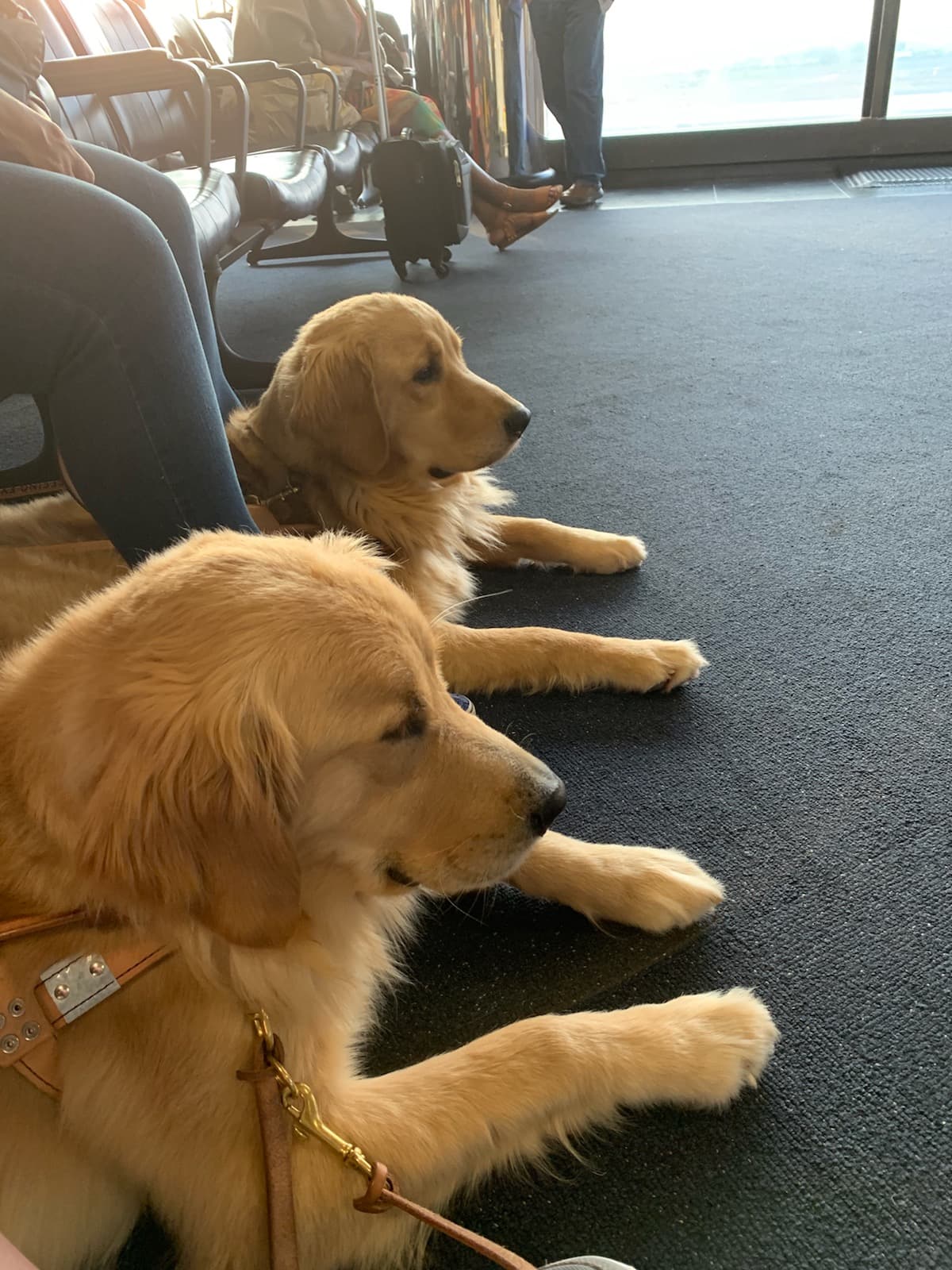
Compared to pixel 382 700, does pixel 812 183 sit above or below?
below

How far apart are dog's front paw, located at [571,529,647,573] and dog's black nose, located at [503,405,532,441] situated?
355mm

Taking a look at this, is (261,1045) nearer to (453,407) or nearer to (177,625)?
(177,625)

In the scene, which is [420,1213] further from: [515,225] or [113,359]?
[515,225]

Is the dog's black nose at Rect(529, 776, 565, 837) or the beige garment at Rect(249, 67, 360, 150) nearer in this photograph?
the dog's black nose at Rect(529, 776, 565, 837)

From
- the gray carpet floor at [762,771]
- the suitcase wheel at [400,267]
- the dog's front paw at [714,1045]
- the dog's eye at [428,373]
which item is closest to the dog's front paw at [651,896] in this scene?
the gray carpet floor at [762,771]

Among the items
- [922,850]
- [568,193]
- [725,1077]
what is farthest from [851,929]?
[568,193]

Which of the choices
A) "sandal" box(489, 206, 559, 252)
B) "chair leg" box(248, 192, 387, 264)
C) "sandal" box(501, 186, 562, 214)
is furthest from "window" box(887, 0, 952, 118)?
"chair leg" box(248, 192, 387, 264)

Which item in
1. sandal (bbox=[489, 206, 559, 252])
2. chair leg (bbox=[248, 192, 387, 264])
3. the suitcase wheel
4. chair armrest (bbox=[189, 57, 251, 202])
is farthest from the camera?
chair leg (bbox=[248, 192, 387, 264])

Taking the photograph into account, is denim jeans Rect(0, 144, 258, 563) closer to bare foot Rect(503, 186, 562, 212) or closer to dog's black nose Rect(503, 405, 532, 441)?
dog's black nose Rect(503, 405, 532, 441)

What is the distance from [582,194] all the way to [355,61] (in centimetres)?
192

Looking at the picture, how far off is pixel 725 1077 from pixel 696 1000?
4.8 inches

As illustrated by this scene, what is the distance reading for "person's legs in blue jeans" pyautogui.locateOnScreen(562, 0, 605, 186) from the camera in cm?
639

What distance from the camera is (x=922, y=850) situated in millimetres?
1587

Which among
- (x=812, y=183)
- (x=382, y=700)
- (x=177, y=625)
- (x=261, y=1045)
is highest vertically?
(x=177, y=625)
